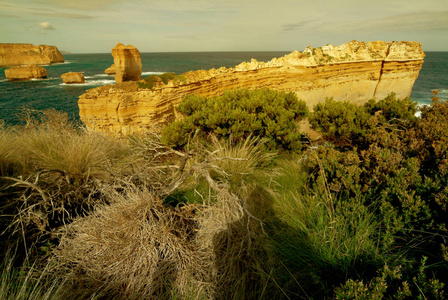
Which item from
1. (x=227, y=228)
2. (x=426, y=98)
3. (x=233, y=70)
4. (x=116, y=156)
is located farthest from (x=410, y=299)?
(x=426, y=98)

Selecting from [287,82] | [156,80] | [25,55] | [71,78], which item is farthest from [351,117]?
[25,55]

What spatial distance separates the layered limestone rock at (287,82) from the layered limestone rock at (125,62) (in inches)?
1130

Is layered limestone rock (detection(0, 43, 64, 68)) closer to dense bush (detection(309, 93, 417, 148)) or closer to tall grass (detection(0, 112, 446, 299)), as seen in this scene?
tall grass (detection(0, 112, 446, 299))

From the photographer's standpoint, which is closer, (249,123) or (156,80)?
(249,123)

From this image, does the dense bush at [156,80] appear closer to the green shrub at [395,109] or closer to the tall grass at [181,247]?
the tall grass at [181,247]

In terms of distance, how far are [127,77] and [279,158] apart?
37.5 meters

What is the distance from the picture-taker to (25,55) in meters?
92.1

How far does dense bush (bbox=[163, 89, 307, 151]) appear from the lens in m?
5.55

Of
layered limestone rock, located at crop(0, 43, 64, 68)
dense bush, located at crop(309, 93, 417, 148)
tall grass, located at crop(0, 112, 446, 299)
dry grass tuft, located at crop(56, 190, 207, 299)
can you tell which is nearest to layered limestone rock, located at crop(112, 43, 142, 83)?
dense bush, located at crop(309, 93, 417, 148)

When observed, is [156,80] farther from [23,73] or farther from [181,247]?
[23,73]

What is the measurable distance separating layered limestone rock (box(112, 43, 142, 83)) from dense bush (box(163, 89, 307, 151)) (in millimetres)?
35507

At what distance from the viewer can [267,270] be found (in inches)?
97.2

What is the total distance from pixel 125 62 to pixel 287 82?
3080 centimetres

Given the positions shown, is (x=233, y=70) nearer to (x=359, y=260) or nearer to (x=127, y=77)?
(x=359, y=260)
